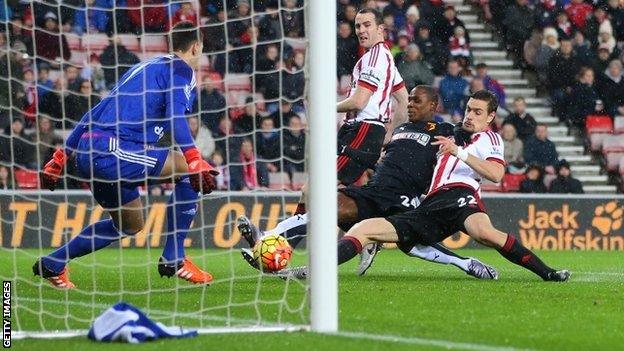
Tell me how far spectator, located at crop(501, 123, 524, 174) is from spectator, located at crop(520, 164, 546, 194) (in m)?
0.20

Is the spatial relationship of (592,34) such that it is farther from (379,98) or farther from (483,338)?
(483,338)

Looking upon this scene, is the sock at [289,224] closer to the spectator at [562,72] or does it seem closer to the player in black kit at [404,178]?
the player in black kit at [404,178]

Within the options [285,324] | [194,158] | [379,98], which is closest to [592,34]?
[379,98]

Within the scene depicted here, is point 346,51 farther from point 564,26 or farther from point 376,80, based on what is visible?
point 376,80

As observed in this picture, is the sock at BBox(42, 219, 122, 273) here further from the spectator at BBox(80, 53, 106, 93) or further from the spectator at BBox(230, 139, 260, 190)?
the spectator at BBox(230, 139, 260, 190)

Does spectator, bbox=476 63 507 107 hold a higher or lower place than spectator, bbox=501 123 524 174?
higher

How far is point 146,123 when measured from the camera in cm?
802

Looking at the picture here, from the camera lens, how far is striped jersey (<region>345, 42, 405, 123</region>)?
9625 mm

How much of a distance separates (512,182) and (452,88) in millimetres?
1551

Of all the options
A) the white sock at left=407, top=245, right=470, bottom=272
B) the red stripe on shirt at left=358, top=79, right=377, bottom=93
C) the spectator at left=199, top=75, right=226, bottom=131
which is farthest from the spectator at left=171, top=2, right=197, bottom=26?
the white sock at left=407, top=245, right=470, bottom=272

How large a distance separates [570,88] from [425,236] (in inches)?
381

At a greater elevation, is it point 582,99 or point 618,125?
point 582,99

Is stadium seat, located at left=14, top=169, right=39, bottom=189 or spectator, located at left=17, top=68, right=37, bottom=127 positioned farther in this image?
stadium seat, located at left=14, top=169, right=39, bottom=189

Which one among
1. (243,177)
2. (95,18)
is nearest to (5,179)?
(95,18)
